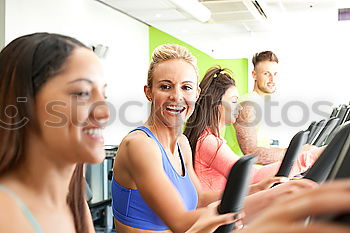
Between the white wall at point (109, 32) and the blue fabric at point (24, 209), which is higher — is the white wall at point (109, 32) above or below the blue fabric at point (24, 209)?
above

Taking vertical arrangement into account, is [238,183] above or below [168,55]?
below

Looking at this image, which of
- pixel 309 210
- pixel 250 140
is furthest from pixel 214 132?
pixel 309 210

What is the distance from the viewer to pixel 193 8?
22.1 feet

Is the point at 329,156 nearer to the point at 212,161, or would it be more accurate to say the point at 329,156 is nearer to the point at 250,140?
the point at 212,161

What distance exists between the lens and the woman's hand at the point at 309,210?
380mm

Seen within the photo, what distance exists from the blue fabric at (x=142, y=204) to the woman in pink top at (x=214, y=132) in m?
0.63

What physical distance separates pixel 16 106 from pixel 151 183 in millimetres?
676

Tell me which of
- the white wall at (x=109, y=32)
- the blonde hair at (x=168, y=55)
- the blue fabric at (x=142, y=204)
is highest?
the white wall at (x=109, y=32)

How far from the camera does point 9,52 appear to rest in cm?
99

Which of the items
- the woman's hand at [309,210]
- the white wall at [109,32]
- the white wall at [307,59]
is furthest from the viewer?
the white wall at [307,59]

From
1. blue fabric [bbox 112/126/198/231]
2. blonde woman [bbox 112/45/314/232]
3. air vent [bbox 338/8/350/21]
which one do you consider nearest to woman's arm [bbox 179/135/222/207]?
→ blonde woman [bbox 112/45/314/232]

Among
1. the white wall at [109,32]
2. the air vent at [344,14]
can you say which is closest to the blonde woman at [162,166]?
the white wall at [109,32]

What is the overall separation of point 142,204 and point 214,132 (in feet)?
3.33

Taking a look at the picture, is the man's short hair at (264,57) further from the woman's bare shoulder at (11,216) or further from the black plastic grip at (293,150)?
the woman's bare shoulder at (11,216)
